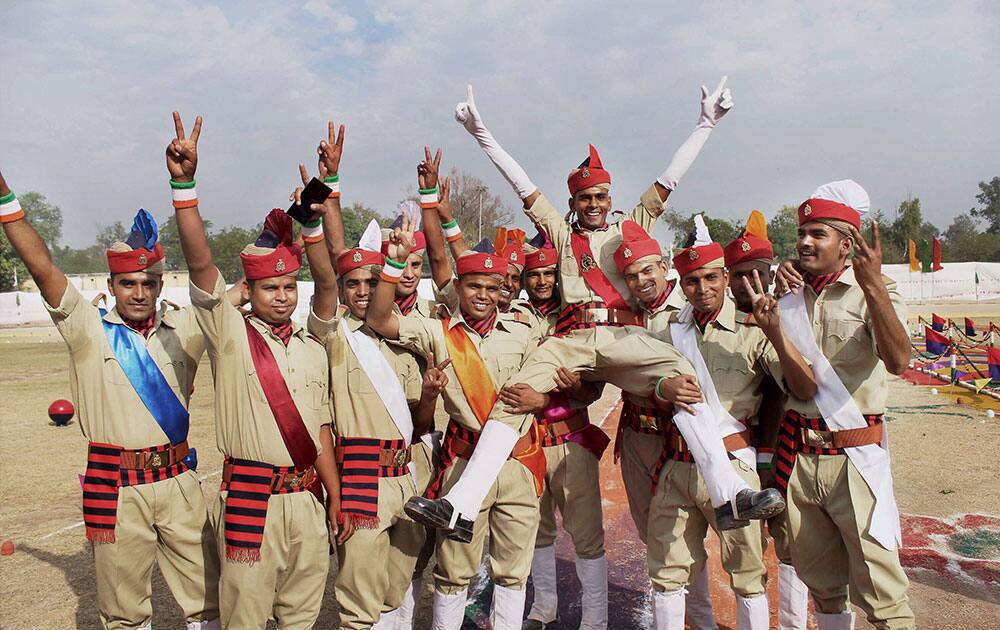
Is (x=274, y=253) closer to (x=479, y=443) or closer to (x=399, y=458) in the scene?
(x=399, y=458)

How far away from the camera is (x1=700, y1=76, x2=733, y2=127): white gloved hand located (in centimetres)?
565

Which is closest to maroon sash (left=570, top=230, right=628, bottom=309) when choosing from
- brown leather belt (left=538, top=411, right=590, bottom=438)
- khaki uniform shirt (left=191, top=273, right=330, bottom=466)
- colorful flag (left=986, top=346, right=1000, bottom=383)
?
brown leather belt (left=538, top=411, right=590, bottom=438)

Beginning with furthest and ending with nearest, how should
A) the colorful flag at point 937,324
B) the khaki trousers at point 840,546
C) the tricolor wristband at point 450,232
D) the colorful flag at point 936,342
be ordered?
the colorful flag at point 937,324, the colorful flag at point 936,342, the tricolor wristband at point 450,232, the khaki trousers at point 840,546

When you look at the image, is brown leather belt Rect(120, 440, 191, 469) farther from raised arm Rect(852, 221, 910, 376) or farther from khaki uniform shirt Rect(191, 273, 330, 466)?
raised arm Rect(852, 221, 910, 376)

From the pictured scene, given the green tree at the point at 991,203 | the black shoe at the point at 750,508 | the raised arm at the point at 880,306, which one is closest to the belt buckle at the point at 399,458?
the black shoe at the point at 750,508

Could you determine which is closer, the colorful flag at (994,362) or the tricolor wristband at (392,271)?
the tricolor wristband at (392,271)

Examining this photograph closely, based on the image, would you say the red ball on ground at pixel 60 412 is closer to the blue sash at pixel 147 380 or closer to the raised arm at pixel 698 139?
the blue sash at pixel 147 380

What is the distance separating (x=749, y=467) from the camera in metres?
4.15

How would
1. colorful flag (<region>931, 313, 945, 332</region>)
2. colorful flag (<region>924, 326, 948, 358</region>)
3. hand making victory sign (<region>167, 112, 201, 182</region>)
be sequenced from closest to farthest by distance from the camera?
1. hand making victory sign (<region>167, 112, 201, 182</region>)
2. colorful flag (<region>924, 326, 948, 358</region>)
3. colorful flag (<region>931, 313, 945, 332</region>)

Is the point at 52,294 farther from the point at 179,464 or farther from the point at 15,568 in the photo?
the point at 15,568

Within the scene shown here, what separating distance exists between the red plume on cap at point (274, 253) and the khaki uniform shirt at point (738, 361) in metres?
2.49

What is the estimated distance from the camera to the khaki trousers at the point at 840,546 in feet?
11.9

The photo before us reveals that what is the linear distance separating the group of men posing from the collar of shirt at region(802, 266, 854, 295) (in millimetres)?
18

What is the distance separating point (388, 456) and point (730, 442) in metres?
2.06
